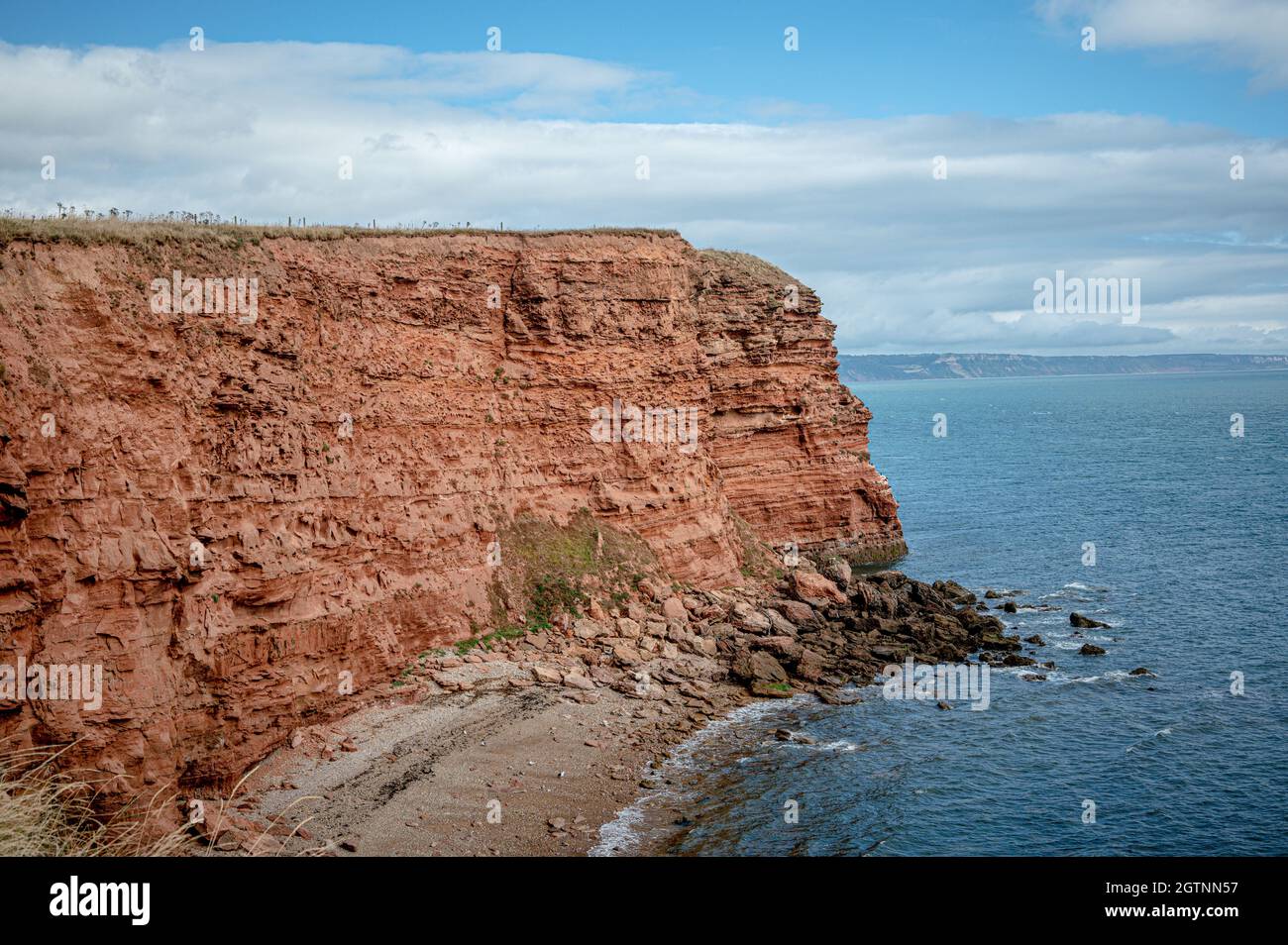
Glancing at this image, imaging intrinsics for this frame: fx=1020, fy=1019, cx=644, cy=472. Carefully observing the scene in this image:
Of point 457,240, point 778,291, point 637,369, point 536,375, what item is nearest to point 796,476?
point 778,291

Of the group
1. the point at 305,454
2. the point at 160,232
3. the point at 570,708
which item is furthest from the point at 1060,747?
the point at 160,232

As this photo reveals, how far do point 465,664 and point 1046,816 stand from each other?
21.1m

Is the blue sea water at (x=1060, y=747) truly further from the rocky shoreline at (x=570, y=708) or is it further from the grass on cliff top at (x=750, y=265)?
the grass on cliff top at (x=750, y=265)

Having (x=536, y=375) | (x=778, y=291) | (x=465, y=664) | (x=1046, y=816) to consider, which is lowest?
(x=1046, y=816)

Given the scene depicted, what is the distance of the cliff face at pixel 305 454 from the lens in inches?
1067

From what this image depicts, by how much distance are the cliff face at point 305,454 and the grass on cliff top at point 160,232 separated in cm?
30

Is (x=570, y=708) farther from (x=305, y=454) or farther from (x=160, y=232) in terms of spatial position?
(x=160, y=232)

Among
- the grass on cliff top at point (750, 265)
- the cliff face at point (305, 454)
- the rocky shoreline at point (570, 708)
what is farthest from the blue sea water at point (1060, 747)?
the grass on cliff top at point (750, 265)

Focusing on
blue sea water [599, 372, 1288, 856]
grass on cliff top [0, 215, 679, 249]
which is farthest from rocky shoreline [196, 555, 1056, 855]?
grass on cliff top [0, 215, 679, 249]

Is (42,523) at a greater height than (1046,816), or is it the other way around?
(42,523)

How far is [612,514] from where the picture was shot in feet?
160

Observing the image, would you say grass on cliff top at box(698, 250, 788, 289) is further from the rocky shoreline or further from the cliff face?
the rocky shoreline

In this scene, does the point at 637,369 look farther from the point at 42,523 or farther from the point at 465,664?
the point at 42,523
